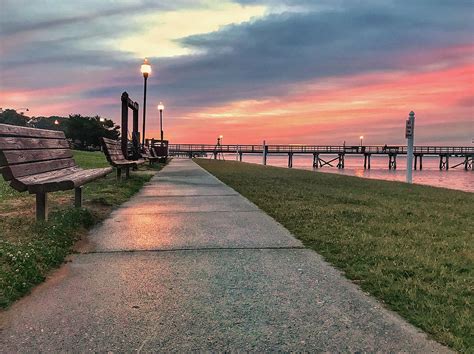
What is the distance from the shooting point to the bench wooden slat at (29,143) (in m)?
4.55

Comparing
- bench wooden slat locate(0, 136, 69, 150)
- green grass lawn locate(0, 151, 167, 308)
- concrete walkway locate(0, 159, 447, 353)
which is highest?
bench wooden slat locate(0, 136, 69, 150)

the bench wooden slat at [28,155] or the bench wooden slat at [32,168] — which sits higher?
the bench wooden slat at [28,155]

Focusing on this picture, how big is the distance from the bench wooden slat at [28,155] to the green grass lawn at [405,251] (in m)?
3.26

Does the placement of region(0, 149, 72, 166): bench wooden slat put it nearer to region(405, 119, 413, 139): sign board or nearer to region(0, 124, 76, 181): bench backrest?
region(0, 124, 76, 181): bench backrest

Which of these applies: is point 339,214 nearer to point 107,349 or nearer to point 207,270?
point 207,270

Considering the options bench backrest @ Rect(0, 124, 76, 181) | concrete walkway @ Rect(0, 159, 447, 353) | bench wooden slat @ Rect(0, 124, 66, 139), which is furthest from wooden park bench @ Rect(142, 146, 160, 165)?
concrete walkway @ Rect(0, 159, 447, 353)

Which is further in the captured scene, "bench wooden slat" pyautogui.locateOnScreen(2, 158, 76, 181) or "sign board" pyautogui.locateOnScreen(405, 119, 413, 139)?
"sign board" pyautogui.locateOnScreen(405, 119, 413, 139)

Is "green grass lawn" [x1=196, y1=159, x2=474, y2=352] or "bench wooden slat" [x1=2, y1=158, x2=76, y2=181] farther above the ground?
"bench wooden slat" [x1=2, y1=158, x2=76, y2=181]

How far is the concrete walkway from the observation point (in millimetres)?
2295

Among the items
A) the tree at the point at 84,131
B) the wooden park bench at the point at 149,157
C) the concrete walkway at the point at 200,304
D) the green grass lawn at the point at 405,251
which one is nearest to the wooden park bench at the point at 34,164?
the concrete walkway at the point at 200,304

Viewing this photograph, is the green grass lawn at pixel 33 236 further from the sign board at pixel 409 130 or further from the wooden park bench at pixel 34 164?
the sign board at pixel 409 130

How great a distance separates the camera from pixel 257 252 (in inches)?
163

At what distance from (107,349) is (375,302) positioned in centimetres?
174

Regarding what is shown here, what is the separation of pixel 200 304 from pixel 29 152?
→ 11.5 ft
